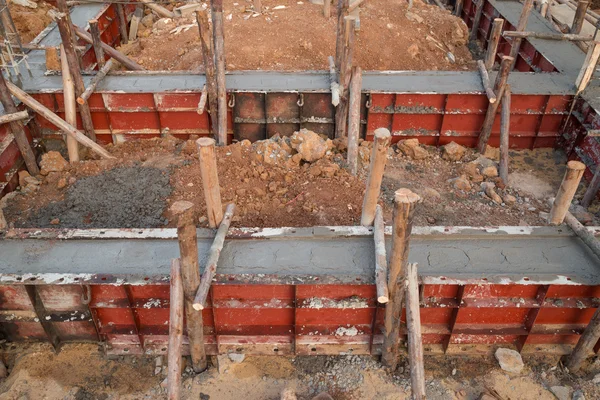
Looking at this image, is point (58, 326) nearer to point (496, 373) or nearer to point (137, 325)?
point (137, 325)

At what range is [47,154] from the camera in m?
9.13

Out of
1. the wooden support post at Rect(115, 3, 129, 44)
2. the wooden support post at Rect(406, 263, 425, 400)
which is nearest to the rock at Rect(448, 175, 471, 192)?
the wooden support post at Rect(406, 263, 425, 400)

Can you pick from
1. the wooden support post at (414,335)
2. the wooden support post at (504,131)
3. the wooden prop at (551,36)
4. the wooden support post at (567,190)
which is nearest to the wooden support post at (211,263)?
the wooden support post at (414,335)

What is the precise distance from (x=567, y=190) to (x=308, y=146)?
428cm

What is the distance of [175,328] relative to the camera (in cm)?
516

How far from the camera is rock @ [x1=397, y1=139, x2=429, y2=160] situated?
972cm

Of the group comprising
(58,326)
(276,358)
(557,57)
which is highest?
(557,57)

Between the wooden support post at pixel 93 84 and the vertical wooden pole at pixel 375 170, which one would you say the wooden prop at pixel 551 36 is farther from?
the wooden support post at pixel 93 84

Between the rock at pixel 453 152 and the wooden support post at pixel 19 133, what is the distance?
307 inches

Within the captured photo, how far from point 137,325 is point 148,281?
0.86 metres

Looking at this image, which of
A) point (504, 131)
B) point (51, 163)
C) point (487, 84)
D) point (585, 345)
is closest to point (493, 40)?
point (487, 84)

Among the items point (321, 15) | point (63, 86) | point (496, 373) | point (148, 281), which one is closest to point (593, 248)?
point (496, 373)

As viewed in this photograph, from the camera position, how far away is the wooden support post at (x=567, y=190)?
5820 millimetres

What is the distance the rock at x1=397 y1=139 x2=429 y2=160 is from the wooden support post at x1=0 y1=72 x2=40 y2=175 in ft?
22.9
